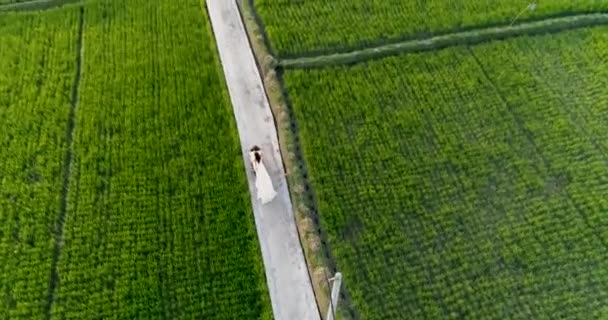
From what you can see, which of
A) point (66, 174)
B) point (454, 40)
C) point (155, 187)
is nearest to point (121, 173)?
point (155, 187)

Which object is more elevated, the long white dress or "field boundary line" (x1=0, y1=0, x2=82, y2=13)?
"field boundary line" (x1=0, y1=0, x2=82, y2=13)

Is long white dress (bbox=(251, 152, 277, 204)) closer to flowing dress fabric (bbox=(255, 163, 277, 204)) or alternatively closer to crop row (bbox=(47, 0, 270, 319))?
flowing dress fabric (bbox=(255, 163, 277, 204))

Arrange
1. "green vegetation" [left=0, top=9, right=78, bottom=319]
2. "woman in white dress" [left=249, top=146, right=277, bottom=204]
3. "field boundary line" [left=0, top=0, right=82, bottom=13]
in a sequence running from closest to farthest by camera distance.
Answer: "green vegetation" [left=0, top=9, right=78, bottom=319]
"woman in white dress" [left=249, top=146, right=277, bottom=204]
"field boundary line" [left=0, top=0, right=82, bottom=13]

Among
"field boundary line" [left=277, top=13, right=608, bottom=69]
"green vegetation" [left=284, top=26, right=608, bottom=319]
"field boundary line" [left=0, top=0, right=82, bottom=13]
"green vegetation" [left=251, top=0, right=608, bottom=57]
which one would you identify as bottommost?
"green vegetation" [left=284, top=26, right=608, bottom=319]

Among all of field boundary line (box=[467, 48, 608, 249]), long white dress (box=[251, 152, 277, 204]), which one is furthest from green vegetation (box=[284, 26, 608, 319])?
long white dress (box=[251, 152, 277, 204])

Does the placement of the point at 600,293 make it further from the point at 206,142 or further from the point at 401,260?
the point at 206,142

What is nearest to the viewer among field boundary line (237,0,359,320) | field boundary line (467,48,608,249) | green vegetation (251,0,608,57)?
field boundary line (237,0,359,320)
